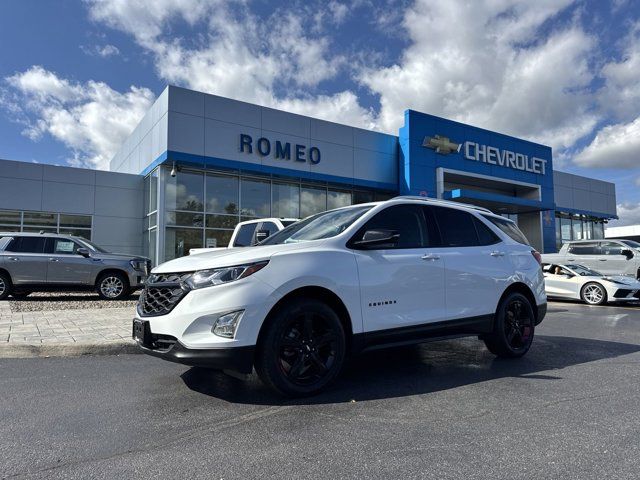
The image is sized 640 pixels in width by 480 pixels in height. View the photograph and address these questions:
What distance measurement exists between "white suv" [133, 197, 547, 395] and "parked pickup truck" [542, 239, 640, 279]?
12934 mm

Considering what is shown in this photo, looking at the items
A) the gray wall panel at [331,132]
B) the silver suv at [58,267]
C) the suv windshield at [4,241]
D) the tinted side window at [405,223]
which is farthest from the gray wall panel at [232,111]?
the tinted side window at [405,223]

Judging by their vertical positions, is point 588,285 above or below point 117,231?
below

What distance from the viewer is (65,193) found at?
18.9 m

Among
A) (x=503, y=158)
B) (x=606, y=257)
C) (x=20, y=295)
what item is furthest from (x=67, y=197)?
(x=503, y=158)

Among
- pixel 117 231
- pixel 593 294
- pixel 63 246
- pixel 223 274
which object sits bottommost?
pixel 593 294

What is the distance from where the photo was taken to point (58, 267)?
1242 centimetres

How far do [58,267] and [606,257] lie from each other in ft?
59.0

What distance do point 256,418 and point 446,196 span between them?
833 inches

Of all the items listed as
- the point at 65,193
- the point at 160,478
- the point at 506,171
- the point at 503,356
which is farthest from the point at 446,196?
the point at 160,478

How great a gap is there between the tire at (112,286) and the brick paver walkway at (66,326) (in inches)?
105

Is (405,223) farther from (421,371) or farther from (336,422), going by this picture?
(336,422)

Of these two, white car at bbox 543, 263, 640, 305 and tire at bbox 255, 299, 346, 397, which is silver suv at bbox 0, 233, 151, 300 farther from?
white car at bbox 543, 263, 640, 305

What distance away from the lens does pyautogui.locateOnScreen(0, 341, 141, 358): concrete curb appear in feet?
19.7

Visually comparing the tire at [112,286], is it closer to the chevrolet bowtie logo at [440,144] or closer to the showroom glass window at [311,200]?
the showroom glass window at [311,200]
